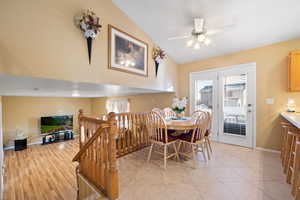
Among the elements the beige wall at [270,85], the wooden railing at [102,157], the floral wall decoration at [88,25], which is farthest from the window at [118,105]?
the beige wall at [270,85]

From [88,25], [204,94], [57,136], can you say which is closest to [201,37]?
[88,25]

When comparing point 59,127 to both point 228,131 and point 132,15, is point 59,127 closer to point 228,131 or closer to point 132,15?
point 132,15

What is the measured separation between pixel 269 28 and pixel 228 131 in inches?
98.5

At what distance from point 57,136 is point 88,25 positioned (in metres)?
5.55

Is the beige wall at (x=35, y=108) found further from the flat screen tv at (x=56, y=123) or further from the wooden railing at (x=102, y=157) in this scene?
the wooden railing at (x=102, y=157)

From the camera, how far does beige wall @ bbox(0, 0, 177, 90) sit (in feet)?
4.44

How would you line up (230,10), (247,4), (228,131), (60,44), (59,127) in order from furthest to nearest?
(59,127), (228,131), (230,10), (247,4), (60,44)

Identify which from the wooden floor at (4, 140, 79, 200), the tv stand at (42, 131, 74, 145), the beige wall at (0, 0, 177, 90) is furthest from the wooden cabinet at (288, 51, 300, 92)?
the tv stand at (42, 131, 74, 145)

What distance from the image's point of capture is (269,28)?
8.04 ft

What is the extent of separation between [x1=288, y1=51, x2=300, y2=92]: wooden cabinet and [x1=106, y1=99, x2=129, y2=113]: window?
15.9 ft

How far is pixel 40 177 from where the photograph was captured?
2.61 m

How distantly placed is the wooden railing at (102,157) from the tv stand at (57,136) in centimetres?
446

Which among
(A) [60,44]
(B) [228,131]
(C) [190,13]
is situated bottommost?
(B) [228,131]

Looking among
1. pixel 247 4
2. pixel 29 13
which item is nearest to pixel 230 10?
pixel 247 4
